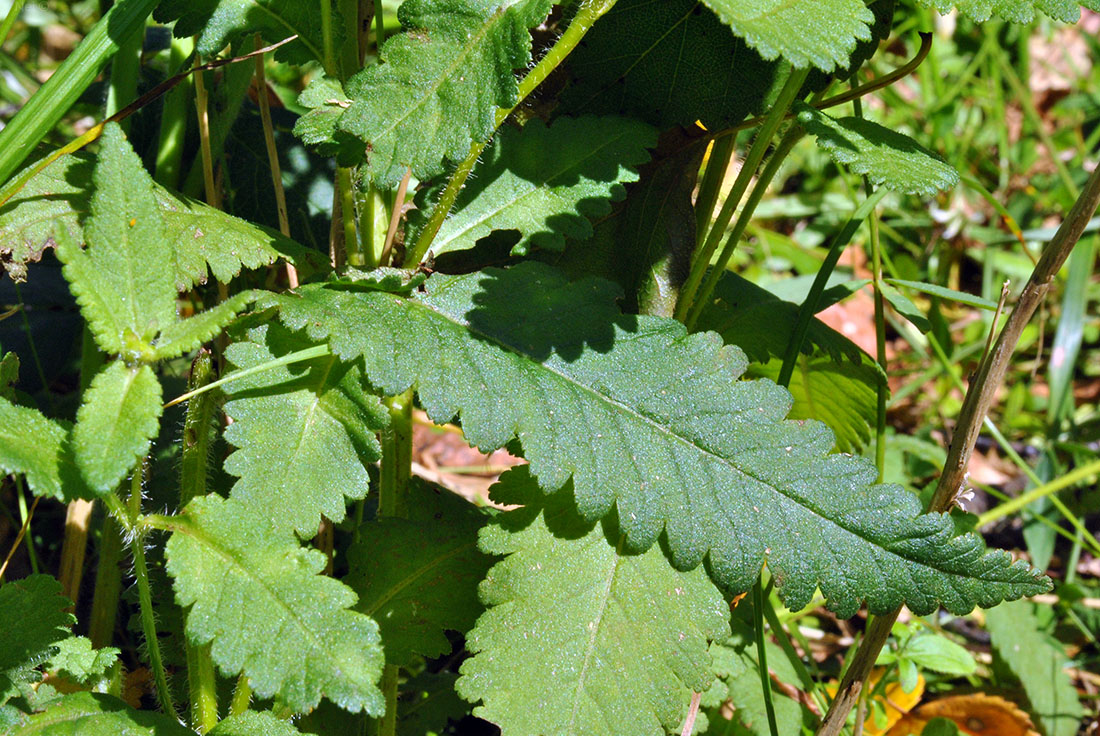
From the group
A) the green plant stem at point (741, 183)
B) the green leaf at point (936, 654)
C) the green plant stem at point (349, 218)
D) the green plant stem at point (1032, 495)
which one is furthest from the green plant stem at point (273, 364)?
the green plant stem at point (1032, 495)

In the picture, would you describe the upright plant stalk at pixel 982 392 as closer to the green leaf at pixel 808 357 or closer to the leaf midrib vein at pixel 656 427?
the leaf midrib vein at pixel 656 427

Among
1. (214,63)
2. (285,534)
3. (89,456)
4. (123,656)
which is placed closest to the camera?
(89,456)

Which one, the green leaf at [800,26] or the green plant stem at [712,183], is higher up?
the green leaf at [800,26]

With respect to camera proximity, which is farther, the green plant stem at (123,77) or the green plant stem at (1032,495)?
the green plant stem at (1032,495)

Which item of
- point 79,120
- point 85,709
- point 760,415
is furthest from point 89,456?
point 79,120

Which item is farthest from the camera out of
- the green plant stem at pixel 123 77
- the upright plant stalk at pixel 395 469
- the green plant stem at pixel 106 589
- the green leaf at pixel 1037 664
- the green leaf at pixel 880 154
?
the green leaf at pixel 1037 664

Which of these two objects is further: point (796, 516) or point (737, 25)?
point (796, 516)

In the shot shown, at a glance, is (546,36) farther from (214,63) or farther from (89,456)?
(89,456)
